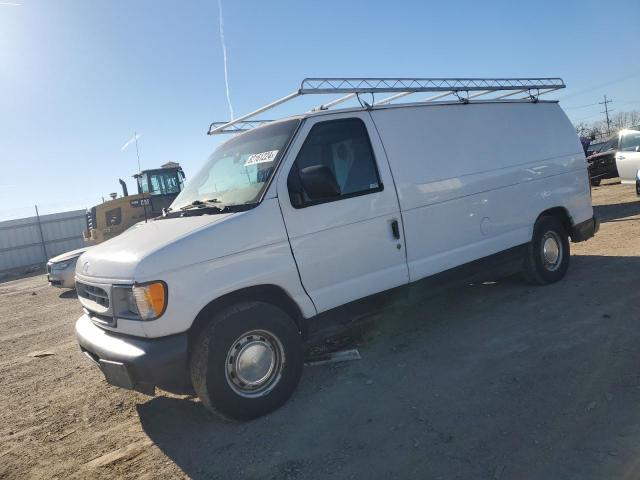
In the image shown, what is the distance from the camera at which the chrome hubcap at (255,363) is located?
3387mm

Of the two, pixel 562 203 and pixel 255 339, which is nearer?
pixel 255 339

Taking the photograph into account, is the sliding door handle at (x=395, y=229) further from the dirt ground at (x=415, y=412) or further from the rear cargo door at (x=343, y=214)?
the dirt ground at (x=415, y=412)

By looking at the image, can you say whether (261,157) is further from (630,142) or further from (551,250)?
(630,142)

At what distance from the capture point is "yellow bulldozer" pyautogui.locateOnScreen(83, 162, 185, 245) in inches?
594

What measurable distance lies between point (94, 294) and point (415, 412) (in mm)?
2577

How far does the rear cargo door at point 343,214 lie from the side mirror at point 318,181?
Result: 16 millimetres

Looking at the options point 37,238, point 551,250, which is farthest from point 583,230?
point 37,238

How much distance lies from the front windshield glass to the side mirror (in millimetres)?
300

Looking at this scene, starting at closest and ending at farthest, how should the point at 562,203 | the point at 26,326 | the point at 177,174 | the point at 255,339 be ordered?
the point at 255,339 → the point at 562,203 → the point at 26,326 → the point at 177,174

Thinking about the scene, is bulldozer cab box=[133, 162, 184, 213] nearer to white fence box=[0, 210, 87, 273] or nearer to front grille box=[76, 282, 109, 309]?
front grille box=[76, 282, 109, 309]

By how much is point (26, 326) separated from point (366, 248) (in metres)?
7.45

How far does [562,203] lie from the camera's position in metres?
5.90

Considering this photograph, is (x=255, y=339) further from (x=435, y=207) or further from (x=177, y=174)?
(x=177, y=174)

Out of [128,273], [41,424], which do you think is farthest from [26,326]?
[128,273]
